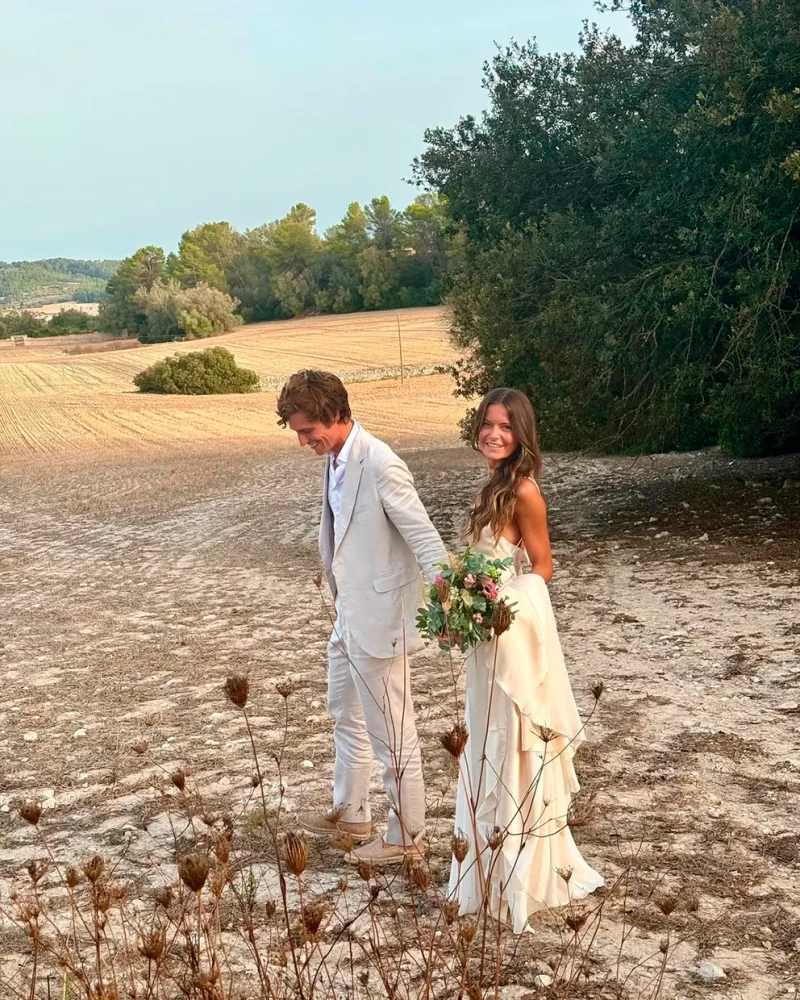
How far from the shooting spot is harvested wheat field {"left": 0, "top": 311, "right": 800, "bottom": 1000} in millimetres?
4270

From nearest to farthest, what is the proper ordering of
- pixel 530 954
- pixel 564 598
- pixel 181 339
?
1. pixel 530 954
2. pixel 564 598
3. pixel 181 339

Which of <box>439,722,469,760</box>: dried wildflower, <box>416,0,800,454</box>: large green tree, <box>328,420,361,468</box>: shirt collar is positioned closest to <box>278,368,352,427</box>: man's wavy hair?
<box>328,420,361,468</box>: shirt collar

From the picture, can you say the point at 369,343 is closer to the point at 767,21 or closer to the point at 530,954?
the point at 767,21

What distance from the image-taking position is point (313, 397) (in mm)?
4965

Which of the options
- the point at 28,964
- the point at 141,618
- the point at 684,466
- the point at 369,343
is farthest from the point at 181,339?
the point at 28,964

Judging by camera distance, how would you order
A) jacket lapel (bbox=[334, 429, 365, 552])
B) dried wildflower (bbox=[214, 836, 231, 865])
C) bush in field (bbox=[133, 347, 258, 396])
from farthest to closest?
bush in field (bbox=[133, 347, 258, 396]), jacket lapel (bbox=[334, 429, 365, 552]), dried wildflower (bbox=[214, 836, 231, 865])

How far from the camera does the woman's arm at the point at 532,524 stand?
4961mm

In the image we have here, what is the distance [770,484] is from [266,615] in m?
8.75

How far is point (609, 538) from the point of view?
14.7 m

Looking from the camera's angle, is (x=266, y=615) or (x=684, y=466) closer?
(x=266, y=615)

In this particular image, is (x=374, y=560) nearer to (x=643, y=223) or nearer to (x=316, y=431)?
(x=316, y=431)

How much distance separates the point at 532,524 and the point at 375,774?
2917mm

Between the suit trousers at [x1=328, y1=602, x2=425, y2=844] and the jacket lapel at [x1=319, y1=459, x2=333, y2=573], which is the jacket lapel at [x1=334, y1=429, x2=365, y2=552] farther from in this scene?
the suit trousers at [x1=328, y1=602, x2=425, y2=844]

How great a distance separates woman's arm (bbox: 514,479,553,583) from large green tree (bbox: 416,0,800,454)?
751 cm
